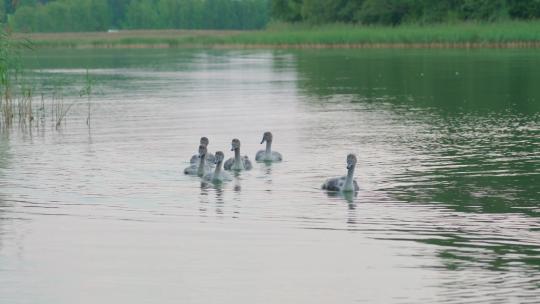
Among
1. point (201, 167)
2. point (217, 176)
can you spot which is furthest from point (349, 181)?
point (201, 167)

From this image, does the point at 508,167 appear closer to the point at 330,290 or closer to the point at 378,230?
the point at 378,230

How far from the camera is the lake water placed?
13.2 m

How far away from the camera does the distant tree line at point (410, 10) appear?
95562mm

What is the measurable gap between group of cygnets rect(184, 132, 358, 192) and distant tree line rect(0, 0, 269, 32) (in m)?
131

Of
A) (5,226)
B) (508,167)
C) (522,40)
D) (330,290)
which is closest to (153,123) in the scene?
(508,167)

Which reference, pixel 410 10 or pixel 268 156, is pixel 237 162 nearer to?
Answer: pixel 268 156

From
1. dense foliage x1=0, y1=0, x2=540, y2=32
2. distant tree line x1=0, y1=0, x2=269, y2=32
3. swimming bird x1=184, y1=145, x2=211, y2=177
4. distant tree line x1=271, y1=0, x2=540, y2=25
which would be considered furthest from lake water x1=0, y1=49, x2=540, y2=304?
distant tree line x1=0, y1=0, x2=269, y2=32

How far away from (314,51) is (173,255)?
7318 centimetres

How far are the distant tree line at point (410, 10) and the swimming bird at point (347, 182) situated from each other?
252 feet

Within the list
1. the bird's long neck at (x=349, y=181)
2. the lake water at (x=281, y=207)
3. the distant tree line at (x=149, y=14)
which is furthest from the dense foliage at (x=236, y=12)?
the bird's long neck at (x=349, y=181)

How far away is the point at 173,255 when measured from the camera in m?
14.7

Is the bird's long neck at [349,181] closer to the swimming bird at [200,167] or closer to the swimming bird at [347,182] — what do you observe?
the swimming bird at [347,182]

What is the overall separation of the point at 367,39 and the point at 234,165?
2569 inches

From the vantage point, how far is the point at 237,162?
22531 mm
